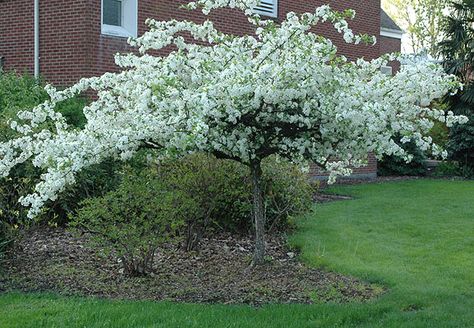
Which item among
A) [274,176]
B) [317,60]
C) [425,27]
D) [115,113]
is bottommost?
[274,176]

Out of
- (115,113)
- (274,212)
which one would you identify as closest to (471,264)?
(274,212)

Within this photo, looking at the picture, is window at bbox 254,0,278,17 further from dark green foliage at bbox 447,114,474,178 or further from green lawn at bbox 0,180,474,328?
dark green foliage at bbox 447,114,474,178

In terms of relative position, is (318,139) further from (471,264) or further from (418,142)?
(471,264)

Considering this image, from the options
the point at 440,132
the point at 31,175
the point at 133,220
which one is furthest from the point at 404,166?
the point at 133,220

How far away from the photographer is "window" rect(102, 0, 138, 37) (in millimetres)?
13383

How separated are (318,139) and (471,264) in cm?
255

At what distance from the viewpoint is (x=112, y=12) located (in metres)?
13.4

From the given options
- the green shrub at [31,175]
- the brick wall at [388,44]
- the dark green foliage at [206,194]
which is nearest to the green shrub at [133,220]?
the dark green foliage at [206,194]

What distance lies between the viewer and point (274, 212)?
1001 cm

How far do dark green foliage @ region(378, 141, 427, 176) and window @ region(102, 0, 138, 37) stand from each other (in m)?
10.4

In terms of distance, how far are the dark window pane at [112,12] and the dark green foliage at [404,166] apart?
10.6 m

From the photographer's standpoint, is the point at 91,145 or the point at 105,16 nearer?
the point at 91,145

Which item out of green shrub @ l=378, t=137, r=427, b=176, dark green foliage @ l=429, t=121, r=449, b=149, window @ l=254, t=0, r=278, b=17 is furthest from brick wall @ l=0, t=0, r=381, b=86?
dark green foliage @ l=429, t=121, r=449, b=149

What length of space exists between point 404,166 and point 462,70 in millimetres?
3493
